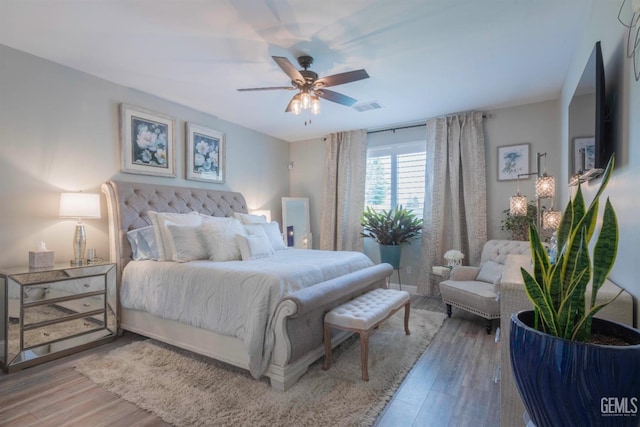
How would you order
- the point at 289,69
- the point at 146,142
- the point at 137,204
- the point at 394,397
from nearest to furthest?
the point at 394,397 < the point at 289,69 < the point at 137,204 < the point at 146,142

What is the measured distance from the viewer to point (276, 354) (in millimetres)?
2254

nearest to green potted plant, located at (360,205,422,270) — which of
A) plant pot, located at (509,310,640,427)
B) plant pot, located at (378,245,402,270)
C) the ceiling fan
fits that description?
plant pot, located at (378,245,402,270)

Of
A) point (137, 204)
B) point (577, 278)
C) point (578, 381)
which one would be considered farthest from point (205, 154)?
point (578, 381)

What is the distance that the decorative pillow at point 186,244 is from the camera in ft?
10.2

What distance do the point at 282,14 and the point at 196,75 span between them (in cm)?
144

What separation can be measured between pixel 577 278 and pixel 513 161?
150 inches

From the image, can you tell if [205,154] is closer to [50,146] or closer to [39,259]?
[50,146]

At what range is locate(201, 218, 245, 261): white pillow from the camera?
3.16 meters

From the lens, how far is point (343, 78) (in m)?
2.65

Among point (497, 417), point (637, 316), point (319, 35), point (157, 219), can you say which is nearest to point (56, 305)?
point (157, 219)

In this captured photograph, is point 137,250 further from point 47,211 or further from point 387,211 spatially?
point 387,211

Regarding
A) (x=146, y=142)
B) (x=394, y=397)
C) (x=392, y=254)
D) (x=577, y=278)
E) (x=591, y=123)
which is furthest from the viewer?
(x=392, y=254)

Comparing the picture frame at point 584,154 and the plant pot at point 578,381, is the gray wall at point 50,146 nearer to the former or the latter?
the plant pot at point 578,381

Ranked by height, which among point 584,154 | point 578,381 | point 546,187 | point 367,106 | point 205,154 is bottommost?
point 578,381
